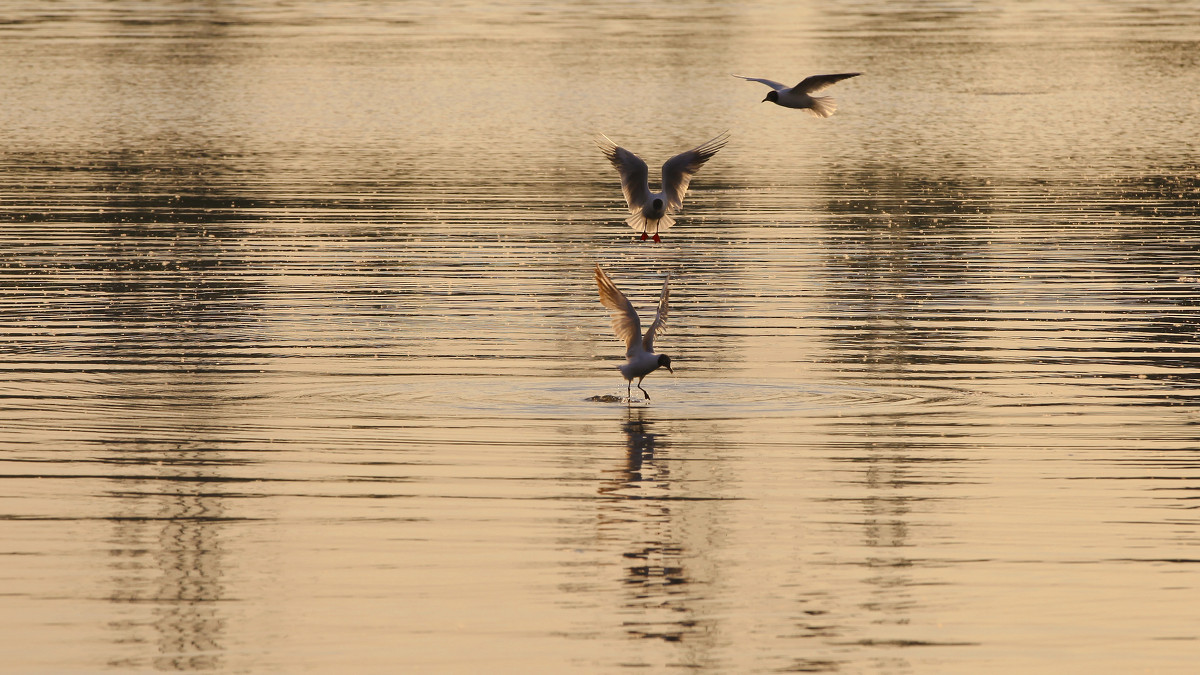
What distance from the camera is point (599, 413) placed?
19.8m

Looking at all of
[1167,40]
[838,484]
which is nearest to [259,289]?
[838,484]

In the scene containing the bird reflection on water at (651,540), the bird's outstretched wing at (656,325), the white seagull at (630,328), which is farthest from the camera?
the bird's outstretched wing at (656,325)

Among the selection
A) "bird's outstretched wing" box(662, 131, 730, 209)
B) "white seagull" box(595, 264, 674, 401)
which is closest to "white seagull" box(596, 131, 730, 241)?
"bird's outstretched wing" box(662, 131, 730, 209)

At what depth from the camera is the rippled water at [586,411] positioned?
41.2 feet

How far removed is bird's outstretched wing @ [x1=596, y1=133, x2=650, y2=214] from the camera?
23.4 m

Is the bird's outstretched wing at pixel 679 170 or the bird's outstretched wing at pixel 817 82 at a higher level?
the bird's outstretched wing at pixel 817 82

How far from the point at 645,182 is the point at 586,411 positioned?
477 cm

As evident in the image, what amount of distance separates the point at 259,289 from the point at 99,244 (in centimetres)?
602

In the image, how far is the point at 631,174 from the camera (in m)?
23.8

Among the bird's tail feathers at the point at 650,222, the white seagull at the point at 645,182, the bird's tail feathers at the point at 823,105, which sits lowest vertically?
the bird's tail feathers at the point at 650,222

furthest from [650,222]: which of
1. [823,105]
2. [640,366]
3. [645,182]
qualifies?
[640,366]

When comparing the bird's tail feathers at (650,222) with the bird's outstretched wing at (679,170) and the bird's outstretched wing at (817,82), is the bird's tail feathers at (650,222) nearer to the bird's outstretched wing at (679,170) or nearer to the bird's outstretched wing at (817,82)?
the bird's outstretched wing at (679,170)

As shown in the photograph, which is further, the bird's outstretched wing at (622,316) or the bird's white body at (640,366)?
the bird's outstretched wing at (622,316)

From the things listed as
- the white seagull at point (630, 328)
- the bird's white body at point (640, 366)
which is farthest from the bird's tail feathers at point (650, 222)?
the bird's white body at point (640, 366)
